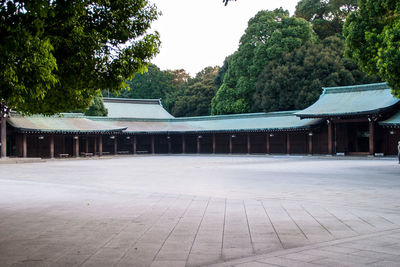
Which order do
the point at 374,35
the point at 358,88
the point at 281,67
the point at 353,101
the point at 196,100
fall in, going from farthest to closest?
the point at 196,100, the point at 281,67, the point at 358,88, the point at 353,101, the point at 374,35

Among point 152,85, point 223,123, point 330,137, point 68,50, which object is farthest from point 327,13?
point 68,50

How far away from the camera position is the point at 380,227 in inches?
249

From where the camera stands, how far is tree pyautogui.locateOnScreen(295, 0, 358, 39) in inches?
2153

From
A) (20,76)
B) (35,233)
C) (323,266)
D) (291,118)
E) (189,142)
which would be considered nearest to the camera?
(323,266)

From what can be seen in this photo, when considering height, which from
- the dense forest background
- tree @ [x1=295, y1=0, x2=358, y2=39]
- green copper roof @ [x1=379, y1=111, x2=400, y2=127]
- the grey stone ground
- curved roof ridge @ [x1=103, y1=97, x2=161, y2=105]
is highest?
tree @ [x1=295, y1=0, x2=358, y2=39]

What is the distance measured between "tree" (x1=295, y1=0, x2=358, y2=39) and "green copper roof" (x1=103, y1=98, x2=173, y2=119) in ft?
79.7

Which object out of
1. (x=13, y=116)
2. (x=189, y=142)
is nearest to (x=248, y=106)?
(x=189, y=142)

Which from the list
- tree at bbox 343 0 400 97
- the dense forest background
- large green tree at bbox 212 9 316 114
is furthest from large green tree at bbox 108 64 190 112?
tree at bbox 343 0 400 97

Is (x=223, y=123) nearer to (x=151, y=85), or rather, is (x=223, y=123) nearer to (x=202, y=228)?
(x=151, y=85)

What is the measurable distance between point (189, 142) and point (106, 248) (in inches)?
1724

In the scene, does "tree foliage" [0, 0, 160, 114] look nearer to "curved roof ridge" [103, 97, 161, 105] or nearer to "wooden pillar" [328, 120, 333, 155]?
"wooden pillar" [328, 120, 333, 155]

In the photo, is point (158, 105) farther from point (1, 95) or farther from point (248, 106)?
point (1, 95)

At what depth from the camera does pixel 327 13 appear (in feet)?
185

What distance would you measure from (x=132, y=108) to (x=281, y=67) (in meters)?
21.4
